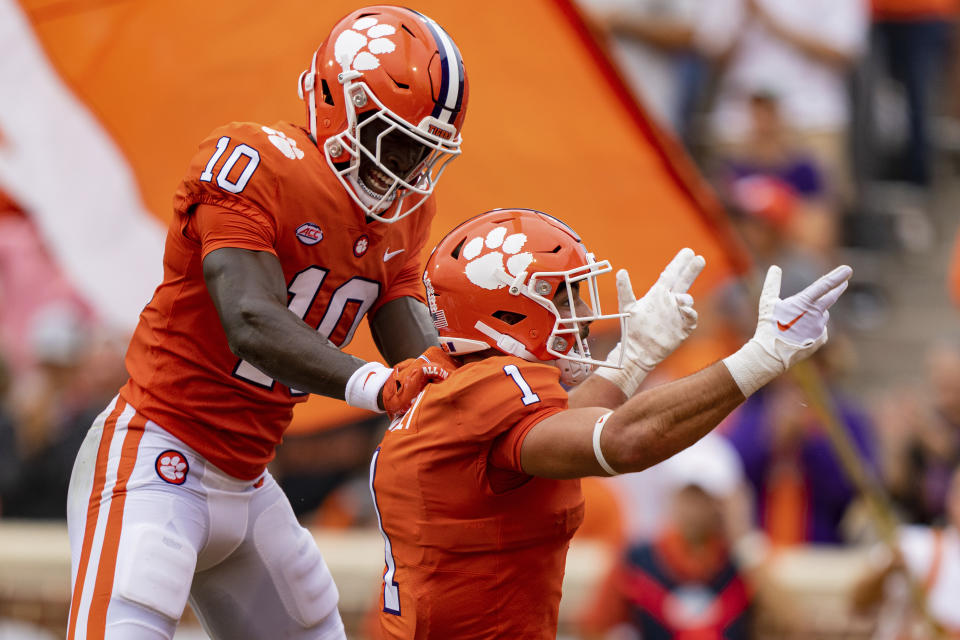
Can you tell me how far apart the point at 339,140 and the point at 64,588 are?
3775 mm

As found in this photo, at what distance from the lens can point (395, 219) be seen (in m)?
3.91

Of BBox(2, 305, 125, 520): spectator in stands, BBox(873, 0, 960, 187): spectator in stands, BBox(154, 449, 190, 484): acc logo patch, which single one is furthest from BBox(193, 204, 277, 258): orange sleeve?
BBox(873, 0, 960, 187): spectator in stands

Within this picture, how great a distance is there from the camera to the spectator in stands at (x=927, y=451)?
23.5 feet

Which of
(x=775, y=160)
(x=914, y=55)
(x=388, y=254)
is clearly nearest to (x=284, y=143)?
(x=388, y=254)

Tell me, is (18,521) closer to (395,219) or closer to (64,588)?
(64,588)

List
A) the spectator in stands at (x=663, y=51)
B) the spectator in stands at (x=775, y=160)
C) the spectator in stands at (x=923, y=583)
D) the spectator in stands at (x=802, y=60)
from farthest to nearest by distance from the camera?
the spectator in stands at (x=663, y=51) < the spectator in stands at (x=802, y=60) < the spectator in stands at (x=775, y=160) < the spectator in stands at (x=923, y=583)

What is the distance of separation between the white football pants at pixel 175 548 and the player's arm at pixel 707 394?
3.82ft

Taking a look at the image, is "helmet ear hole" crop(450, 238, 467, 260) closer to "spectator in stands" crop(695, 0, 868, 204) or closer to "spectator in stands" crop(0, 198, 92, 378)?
"spectator in stands" crop(0, 198, 92, 378)

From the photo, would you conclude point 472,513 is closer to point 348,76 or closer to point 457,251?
point 457,251

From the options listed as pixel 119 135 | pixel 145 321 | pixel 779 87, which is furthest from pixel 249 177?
pixel 779 87

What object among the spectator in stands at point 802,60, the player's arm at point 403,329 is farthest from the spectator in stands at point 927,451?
the player's arm at point 403,329

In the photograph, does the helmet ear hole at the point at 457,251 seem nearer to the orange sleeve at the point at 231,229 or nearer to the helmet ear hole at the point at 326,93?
the orange sleeve at the point at 231,229

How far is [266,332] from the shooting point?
3553mm

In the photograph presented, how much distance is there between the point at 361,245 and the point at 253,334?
52cm
